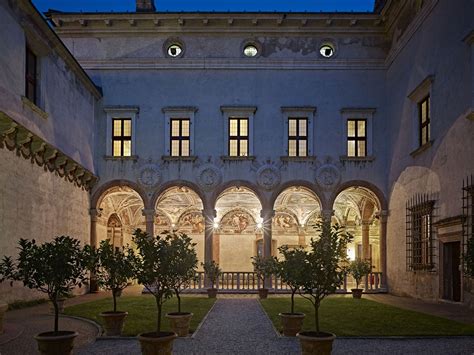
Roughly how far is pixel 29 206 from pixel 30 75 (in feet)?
15.4

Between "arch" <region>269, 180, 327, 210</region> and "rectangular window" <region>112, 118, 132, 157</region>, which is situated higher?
"rectangular window" <region>112, 118, 132, 157</region>

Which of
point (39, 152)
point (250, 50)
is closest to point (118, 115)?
point (250, 50)

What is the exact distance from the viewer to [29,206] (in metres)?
19.7

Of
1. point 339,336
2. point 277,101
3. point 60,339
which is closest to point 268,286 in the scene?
point 277,101

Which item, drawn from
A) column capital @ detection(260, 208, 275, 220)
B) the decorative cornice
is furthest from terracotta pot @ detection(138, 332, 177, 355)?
column capital @ detection(260, 208, 275, 220)

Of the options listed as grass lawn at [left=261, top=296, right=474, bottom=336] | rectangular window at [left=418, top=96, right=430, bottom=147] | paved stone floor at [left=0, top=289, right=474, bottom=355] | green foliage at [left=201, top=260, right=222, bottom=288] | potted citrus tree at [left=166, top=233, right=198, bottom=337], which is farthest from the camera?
green foliage at [left=201, top=260, right=222, bottom=288]

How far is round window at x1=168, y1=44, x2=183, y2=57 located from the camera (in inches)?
1104

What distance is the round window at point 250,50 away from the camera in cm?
2795

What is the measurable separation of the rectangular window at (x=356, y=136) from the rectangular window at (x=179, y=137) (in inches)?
295

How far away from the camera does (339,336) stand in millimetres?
12328

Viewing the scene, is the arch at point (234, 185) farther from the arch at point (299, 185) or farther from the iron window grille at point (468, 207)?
the iron window grille at point (468, 207)

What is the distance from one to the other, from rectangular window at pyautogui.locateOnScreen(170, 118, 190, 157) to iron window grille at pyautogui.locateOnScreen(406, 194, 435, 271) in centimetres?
1036

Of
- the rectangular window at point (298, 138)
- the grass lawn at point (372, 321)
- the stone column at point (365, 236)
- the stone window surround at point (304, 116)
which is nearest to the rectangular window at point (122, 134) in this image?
the stone window surround at point (304, 116)

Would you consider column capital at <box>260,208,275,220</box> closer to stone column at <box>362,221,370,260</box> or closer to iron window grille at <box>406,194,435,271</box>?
iron window grille at <box>406,194,435,271</box>
